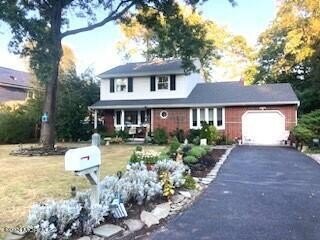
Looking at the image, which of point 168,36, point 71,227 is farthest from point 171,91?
point 71,227

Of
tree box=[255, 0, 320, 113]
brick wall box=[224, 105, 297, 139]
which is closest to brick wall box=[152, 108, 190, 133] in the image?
brick wall box=[224, 105, 297, 139]

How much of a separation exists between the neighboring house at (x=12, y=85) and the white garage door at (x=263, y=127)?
22843mm

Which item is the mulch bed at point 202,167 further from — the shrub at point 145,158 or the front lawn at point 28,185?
the front lawn at point 28,185

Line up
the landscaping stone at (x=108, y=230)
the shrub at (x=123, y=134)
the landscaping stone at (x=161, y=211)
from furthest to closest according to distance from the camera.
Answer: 1. the shrub at (x=123, y=134)
2. the landscaping stone at (x=161, y=211)
3. the landscaping stone at (x=108, y=230)

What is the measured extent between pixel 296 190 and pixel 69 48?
4064cm

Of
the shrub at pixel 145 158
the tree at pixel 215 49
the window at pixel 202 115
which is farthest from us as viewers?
the tree at pixel 215 49

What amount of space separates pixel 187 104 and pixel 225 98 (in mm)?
2422

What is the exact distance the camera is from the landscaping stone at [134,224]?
5.42 meters

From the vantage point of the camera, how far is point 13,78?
40531 millimetres

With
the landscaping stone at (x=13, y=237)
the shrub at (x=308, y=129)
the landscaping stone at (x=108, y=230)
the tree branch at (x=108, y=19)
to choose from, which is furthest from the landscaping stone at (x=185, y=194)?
the tree branch at (x=108, y=19)

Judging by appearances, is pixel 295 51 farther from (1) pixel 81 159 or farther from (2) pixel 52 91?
(1) pixel 81 159

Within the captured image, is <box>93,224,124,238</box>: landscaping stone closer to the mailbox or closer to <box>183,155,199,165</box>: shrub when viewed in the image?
the mailbox

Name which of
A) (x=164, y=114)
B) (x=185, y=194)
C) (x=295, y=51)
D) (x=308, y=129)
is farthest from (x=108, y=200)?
(x=295, y=51)

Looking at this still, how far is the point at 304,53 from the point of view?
27000 millimetres
